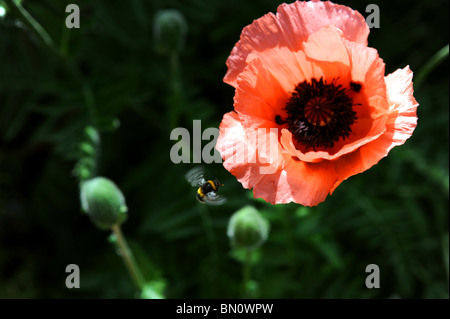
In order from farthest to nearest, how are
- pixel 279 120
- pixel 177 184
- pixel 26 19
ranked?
pixel 177 184, pixel 26 19, pixel 279 120

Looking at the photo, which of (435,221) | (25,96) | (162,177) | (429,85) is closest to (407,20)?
(429,85)

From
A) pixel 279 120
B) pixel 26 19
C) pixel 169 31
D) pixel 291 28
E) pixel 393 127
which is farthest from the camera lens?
pixel 169 31

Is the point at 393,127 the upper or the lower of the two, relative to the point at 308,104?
lower

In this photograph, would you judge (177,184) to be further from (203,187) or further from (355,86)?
(355,86)

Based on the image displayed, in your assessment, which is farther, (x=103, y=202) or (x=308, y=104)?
(x=103, y=202)

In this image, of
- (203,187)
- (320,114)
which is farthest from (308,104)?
(203,187)

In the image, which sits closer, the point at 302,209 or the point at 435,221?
the point at 302,209

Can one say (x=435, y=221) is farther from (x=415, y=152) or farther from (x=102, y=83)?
(x=102, y=83)

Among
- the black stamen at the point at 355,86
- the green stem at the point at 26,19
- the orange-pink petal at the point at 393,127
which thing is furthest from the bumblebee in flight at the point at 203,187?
the green stem at the point at 26,19
